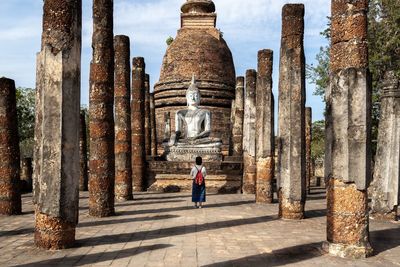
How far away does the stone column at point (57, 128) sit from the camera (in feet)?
21.0

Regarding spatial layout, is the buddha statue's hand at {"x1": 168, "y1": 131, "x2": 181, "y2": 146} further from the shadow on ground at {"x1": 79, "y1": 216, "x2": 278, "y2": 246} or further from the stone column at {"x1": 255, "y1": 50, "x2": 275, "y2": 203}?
the shadow on ground at {"x1": 79, "y1": 216, "x2": 278, "y2": 246}

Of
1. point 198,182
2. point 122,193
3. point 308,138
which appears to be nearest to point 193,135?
point 308,138

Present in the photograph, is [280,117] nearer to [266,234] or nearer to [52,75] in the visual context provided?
[266,234]

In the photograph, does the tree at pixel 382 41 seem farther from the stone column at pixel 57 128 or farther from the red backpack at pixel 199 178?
the stone column at pixel 57 128

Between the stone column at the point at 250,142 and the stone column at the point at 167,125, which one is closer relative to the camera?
the stone column at the point at 250,142

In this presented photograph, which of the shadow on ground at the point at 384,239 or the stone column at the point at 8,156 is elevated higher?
the stone column at the point at 8,156

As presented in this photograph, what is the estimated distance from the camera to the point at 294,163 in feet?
29.3

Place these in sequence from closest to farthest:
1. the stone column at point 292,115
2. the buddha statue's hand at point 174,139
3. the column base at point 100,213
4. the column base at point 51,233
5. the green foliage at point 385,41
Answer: the column base at point 51,233 → the stone column at point 292,115 → the column base at point 100,213 → the green foliage at point 385,41 → the buddha statue's hand at point 174,139

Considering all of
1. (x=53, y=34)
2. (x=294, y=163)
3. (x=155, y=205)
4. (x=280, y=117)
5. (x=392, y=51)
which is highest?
(x=392, y=51)

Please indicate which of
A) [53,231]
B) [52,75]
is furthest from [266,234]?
[52,75]

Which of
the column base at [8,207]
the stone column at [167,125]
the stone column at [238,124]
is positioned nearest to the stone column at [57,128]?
the column base at [8,207]

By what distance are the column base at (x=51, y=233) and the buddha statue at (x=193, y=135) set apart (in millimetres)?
12767

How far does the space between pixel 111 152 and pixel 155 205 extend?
258 centimetres

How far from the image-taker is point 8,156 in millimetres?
10117
